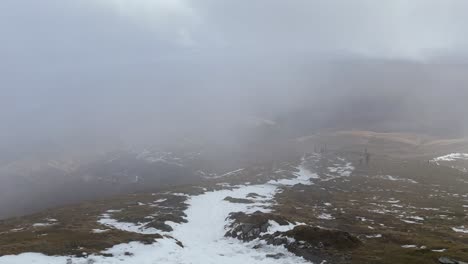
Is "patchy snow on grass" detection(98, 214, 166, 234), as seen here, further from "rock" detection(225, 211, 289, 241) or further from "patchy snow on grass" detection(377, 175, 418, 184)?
"patchy snow on grass" detection(377, 175, 418, 184)

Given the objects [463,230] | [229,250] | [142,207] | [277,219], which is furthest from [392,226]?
[142,207]

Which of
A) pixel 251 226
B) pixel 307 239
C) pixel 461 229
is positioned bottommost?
pixel 461 229

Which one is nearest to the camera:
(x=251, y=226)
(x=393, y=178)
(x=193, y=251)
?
(x=193, y=251)

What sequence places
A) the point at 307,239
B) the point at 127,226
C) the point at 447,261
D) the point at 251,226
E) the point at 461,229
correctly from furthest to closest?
the point at 127,226, the point at 461,229, the point at 251,226, the point at 307,239, the point at 447,261

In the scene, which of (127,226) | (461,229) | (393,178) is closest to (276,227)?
(127,226)

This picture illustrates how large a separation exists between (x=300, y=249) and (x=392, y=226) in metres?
29.9

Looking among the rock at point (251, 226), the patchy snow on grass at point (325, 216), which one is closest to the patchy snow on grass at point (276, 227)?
the rock at point (251, 226)

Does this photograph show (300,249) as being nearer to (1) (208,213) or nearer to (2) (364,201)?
(1) (208,213)

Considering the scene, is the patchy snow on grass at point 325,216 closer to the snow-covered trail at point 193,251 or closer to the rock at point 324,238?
the snow-covered trail at point 193,251

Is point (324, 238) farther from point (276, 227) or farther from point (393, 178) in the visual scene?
point (393, 178)

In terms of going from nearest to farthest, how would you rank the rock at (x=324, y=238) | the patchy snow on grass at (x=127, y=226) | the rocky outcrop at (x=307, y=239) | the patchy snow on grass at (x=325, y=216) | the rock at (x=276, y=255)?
1. the rocky outcrop at (x=307, y=239)
2. the rock at (x=276, y=255)
3. the rock at (x=324, y=238)
4. the patchy snow on grass at (x=127, y=226)
5. the patchy snow on grass at (x=325, y=216)

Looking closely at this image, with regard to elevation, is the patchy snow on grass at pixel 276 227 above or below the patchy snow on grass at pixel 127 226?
above

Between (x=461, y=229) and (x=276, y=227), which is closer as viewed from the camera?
(x=276, y=227)

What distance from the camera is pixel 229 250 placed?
51156 mm
